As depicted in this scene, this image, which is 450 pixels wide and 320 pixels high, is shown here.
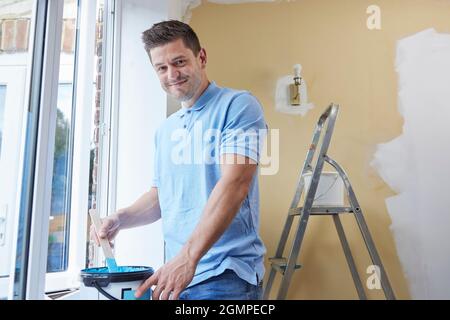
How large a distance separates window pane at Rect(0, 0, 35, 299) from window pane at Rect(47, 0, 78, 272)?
1.02 ft

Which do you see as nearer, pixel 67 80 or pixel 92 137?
pixel 67 80

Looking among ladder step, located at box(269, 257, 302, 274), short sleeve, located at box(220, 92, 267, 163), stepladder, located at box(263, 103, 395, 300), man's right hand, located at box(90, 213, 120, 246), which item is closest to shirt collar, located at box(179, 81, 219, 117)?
short sleeve, located at box(220, 92, 267, 163)

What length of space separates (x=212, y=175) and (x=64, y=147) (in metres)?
0.61

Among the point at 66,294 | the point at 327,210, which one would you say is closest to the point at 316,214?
the point at 327,210

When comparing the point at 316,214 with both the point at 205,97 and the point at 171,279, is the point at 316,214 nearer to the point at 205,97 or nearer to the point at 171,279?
the point at 205,97

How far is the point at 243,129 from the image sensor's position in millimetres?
867

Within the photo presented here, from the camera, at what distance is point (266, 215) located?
5.72ft

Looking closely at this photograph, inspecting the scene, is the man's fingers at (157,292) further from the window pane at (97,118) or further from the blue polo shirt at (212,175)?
the window pane at (97,118)

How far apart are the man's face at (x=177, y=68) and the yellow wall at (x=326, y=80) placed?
768 mm

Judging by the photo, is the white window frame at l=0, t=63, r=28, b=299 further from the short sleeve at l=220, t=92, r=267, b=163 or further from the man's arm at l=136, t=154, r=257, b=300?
the short sleeve at l=220, t=92, r=267, b=163

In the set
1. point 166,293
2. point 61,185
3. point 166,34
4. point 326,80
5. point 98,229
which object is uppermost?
point 326,80
